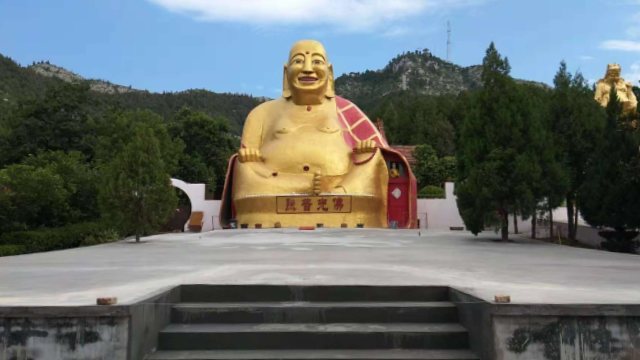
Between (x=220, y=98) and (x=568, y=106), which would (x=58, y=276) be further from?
(x=220, y=98)

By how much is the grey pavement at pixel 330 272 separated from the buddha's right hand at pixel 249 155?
979cm

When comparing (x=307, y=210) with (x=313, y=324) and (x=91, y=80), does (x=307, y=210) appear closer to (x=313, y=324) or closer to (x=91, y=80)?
(x=313, y=324)

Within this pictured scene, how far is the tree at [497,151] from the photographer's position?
1095 centimetres

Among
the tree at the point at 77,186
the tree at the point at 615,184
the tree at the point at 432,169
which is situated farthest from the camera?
the tree at the point at 432,169

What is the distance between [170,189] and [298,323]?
353 inches

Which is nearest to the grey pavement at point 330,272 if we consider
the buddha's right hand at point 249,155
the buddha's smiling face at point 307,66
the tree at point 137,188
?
the tree at point 137,188

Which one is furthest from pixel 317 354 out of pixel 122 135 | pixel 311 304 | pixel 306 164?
pixel 122 135

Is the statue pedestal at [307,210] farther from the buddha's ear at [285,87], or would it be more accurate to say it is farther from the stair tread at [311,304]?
the stair tread at [311,304]

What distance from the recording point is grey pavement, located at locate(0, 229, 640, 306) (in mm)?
4184

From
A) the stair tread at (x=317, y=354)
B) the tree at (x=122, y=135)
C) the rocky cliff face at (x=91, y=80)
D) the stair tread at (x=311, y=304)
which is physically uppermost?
the rocky cliff face at (x=91, y=80)

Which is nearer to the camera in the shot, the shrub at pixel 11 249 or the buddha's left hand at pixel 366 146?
the shrub at pixel 11 249

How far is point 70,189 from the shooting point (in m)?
15.2

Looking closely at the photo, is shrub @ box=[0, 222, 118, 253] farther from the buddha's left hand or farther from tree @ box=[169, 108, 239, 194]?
tree @ box=[169, 108, 239, 194]

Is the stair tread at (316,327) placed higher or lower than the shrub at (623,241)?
lower
